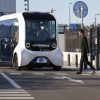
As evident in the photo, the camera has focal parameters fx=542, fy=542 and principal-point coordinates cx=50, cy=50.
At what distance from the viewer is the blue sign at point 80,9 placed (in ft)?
91.9

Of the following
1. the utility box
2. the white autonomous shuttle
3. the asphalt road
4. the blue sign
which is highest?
the utility box

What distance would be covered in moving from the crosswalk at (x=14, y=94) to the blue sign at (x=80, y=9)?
11.8 m

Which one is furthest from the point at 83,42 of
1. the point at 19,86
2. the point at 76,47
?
the point at 76,47

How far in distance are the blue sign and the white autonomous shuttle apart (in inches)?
52.8

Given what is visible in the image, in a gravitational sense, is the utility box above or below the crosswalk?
above

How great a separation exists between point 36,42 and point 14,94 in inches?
483

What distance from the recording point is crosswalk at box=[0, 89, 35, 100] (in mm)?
14899

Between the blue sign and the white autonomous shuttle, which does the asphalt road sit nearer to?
the white autonomous shuttle

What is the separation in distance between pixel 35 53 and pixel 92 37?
167 inches

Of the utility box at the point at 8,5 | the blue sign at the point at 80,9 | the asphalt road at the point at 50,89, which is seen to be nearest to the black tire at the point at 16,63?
the blue sign at the point at 80,9

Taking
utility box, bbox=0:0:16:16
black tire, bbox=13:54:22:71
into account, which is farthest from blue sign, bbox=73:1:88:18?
utility box, bbox=0:0:16:16

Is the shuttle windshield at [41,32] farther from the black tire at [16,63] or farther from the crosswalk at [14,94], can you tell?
the crosswalk at [14,94]

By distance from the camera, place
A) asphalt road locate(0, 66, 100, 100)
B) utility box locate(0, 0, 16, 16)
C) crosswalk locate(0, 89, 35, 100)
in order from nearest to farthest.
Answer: crosswalk locate(0, 89, 35, 100)
asphalt road locate(0, 66, 100, 100)
utility box locate(0, 0, 16, 16)

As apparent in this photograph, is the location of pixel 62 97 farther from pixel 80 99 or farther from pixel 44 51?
pixel 44 51
